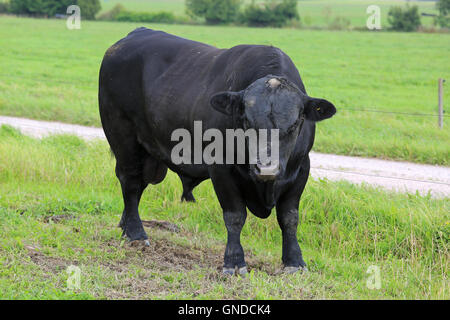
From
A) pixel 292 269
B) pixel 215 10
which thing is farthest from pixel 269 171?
pixel 215 10

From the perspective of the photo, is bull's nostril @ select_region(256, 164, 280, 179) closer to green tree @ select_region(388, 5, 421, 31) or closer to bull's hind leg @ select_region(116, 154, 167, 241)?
bull's hind leg @ select_region(116, 154, 167, 241)

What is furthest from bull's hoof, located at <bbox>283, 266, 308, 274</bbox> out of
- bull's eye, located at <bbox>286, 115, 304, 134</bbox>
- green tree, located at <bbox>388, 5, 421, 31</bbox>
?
green tree, located at <bbox>388, 5, 421, 31</bbox>

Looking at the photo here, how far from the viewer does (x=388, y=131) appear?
1298cm

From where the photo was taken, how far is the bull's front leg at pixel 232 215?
538cm

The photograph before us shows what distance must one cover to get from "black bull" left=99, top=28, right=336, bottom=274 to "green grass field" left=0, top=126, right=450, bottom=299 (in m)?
0.38

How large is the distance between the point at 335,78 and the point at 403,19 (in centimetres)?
2728

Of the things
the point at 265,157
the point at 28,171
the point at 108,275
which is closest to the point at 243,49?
the point at 265,157

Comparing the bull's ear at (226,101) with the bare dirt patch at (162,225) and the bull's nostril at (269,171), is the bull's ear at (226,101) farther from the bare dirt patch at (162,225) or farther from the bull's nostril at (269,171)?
the bare dirt patch at (162,225)

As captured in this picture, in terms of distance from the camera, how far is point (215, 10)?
195ft

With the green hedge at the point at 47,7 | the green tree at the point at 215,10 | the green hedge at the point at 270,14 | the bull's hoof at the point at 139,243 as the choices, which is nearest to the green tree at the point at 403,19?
the green hedge at the point at 270,14

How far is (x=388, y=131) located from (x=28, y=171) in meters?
7.45

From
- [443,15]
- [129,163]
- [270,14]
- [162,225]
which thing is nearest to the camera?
[129,163]

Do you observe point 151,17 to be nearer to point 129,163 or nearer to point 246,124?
point 129,163

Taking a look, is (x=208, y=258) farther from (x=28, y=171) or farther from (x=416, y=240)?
(x=28, y=171)
